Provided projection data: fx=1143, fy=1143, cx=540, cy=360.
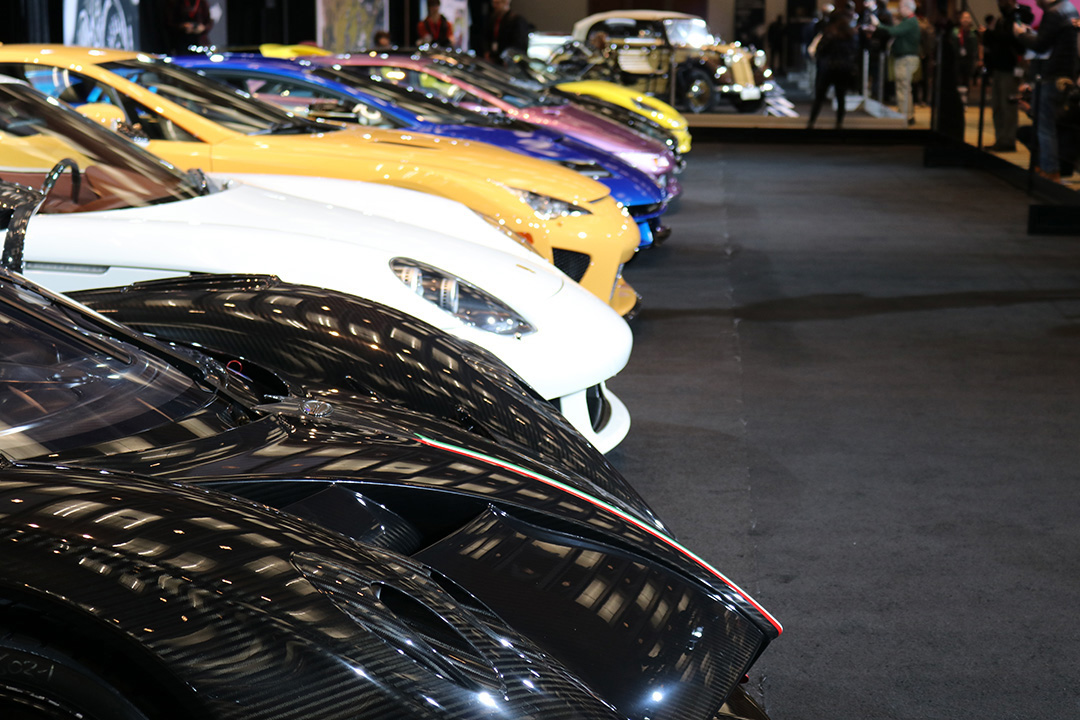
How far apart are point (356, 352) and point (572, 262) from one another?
280 centimetres

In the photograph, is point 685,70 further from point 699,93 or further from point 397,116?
point 397,116

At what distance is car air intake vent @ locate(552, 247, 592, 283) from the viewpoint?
5.23 metres

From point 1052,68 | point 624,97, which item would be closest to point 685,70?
point 624,97

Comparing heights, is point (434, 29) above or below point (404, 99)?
above

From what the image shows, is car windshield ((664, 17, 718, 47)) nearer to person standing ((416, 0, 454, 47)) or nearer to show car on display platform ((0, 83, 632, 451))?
person standing ((416, 0, 454, 47))

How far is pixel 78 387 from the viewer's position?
1.89 metres

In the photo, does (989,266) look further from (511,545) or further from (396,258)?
(511,545)

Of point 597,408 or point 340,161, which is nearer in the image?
point 597,408

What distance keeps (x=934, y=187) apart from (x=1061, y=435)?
781 cm

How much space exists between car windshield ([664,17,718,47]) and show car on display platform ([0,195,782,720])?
17.3m

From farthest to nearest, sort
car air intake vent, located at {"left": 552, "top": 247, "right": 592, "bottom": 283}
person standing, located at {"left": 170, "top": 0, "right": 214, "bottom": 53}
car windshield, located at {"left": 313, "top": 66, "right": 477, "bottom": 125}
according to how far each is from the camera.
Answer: person standing, located at {"left": 170, "top": 0, "right": 214, "bottom": 53}
car windshield, located at {"left": 313, "top": 66, "right": 477, "bottom": 125}
car air intake vent, located at {"left": 552, "top": 247, "right": 592, "bottom": 283}

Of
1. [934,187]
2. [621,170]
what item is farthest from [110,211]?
[934,187]

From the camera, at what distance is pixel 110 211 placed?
3553mm

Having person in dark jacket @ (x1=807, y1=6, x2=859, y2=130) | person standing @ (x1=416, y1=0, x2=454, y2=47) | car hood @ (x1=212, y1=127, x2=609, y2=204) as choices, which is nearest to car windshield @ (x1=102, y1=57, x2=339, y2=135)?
car hood @ (x1=212, y1=127, x2=609, y2=204)
